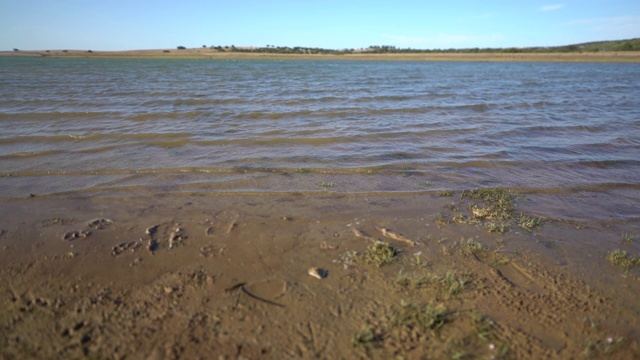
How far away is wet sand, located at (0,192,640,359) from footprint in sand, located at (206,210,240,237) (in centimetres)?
3

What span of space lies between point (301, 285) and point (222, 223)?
5.46 ft

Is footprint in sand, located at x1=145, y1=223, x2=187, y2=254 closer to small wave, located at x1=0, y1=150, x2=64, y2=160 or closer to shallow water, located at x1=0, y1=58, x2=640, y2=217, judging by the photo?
shallow water, located at x1=0, y1=58, x2=640, y2=217

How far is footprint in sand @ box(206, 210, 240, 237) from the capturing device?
13.7 feet

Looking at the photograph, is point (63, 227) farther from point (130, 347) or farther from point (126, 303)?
point (130, 347)

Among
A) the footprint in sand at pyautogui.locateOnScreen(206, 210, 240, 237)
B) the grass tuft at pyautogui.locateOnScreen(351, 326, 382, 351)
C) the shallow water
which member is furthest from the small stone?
the shallow water

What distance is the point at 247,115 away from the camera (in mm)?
11578

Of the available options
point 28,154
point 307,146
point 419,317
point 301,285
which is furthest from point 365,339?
point 28,154

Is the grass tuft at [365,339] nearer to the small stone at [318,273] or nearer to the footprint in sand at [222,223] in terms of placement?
the small stone at [318,273]

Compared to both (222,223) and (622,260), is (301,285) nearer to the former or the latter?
(222,223)

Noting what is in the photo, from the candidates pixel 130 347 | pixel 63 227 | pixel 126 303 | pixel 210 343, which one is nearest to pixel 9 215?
pixel 63 227

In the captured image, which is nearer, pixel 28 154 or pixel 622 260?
pixel 622 260

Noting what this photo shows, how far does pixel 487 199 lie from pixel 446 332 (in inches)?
127

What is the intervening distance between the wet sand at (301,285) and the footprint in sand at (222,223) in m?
0.03

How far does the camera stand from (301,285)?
3.22 m
